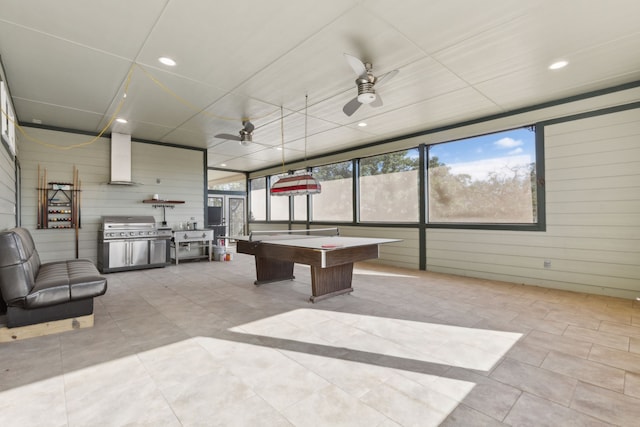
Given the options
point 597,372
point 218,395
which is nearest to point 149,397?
point 218,395

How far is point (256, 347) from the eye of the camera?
262cm

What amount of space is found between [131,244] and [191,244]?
4.80 feet

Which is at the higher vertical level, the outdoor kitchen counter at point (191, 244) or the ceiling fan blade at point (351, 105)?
the ceiling fan blade at point (351, 105)

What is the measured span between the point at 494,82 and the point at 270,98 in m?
3.09

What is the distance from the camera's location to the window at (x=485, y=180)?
4969mm

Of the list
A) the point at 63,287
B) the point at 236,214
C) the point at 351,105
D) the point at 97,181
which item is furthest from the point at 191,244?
the point at 351,105

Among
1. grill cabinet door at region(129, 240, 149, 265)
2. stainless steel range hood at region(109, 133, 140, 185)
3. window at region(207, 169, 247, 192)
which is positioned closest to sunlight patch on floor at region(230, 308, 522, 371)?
grill cabinet door at region(129, 240, 149, 265)

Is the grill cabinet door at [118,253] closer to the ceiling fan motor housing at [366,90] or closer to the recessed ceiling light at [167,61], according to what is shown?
the recessed ceiling light at [167,61]

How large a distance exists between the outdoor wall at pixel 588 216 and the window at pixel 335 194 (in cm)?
373

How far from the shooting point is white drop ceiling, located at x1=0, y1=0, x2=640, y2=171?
2.64 meters

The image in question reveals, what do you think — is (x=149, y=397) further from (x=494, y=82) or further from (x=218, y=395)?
(x=494, y=82)

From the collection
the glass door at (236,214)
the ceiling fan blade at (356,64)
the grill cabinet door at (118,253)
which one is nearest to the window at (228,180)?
the glass door at (236,214)

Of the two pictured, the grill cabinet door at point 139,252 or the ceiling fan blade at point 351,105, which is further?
the grill cabinet door at point 139,252

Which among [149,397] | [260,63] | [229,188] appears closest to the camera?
[149,397]
